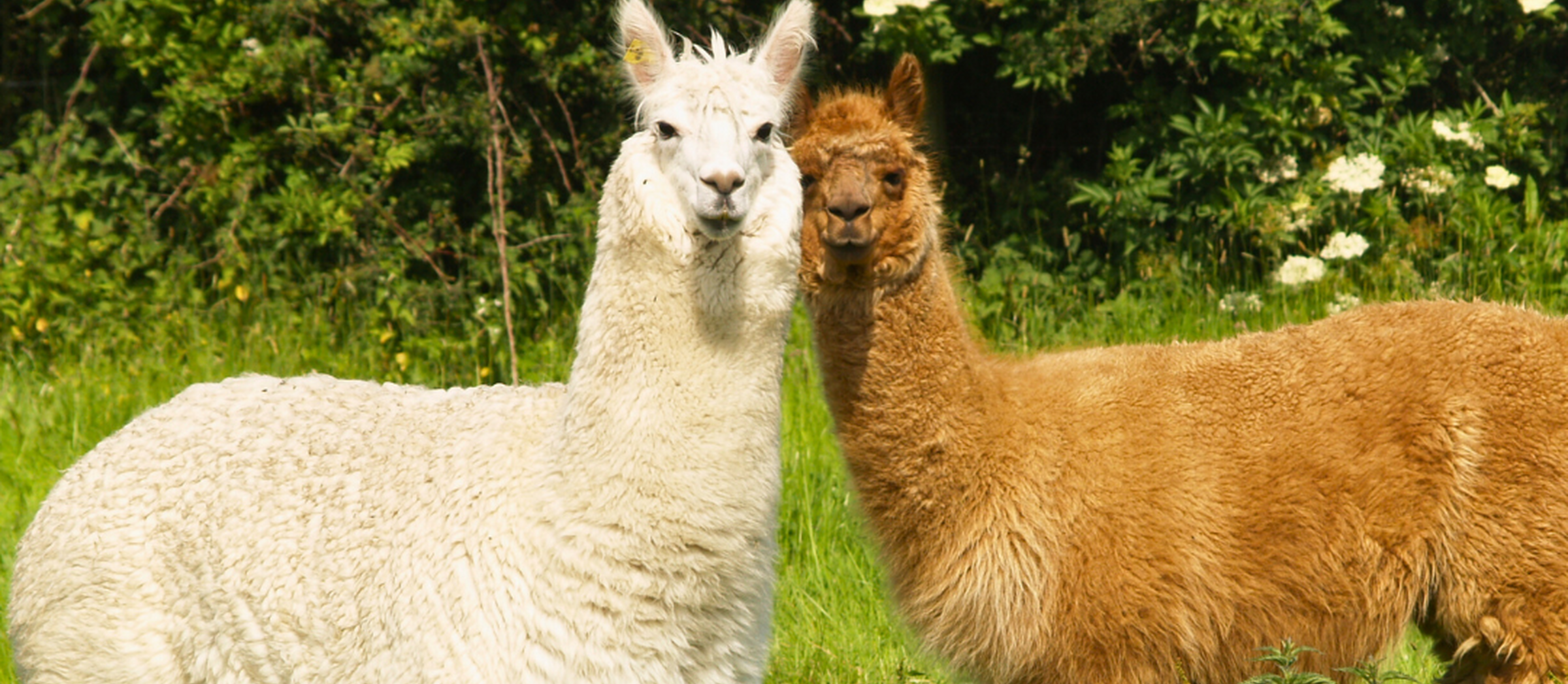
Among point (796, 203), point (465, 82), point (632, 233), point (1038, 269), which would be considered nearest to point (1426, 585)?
point (796, 203)

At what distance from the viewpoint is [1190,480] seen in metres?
3.45

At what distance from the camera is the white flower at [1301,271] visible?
18.7ft

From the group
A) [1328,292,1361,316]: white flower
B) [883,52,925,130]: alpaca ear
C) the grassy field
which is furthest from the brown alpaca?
[1328,292,1361,316]: white flower

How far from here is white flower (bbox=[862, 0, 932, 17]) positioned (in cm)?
591

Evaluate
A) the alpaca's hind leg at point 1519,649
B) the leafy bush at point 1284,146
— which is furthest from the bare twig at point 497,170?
the alpaca's hind leg at point 1519,649

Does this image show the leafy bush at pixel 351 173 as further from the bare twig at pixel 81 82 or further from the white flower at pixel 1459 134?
the white flower at pixel 1459 134

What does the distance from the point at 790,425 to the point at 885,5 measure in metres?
1.78

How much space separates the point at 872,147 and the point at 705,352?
1193 mm

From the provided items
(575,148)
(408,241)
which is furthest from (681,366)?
(408,241)

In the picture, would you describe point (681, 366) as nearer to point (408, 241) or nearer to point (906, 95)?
point (906, 95)

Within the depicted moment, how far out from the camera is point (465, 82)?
22.1ft

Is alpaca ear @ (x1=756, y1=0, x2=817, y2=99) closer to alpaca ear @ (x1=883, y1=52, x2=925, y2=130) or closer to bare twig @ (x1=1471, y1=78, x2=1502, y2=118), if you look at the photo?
alpaca ear @ (x1=883, y1=52, x2=925, y2=130)

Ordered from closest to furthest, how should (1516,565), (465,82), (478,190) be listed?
(1516,565) → (465,82) → (478,190)

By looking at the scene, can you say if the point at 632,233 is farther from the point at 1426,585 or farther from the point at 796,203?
the point at 1426,585
